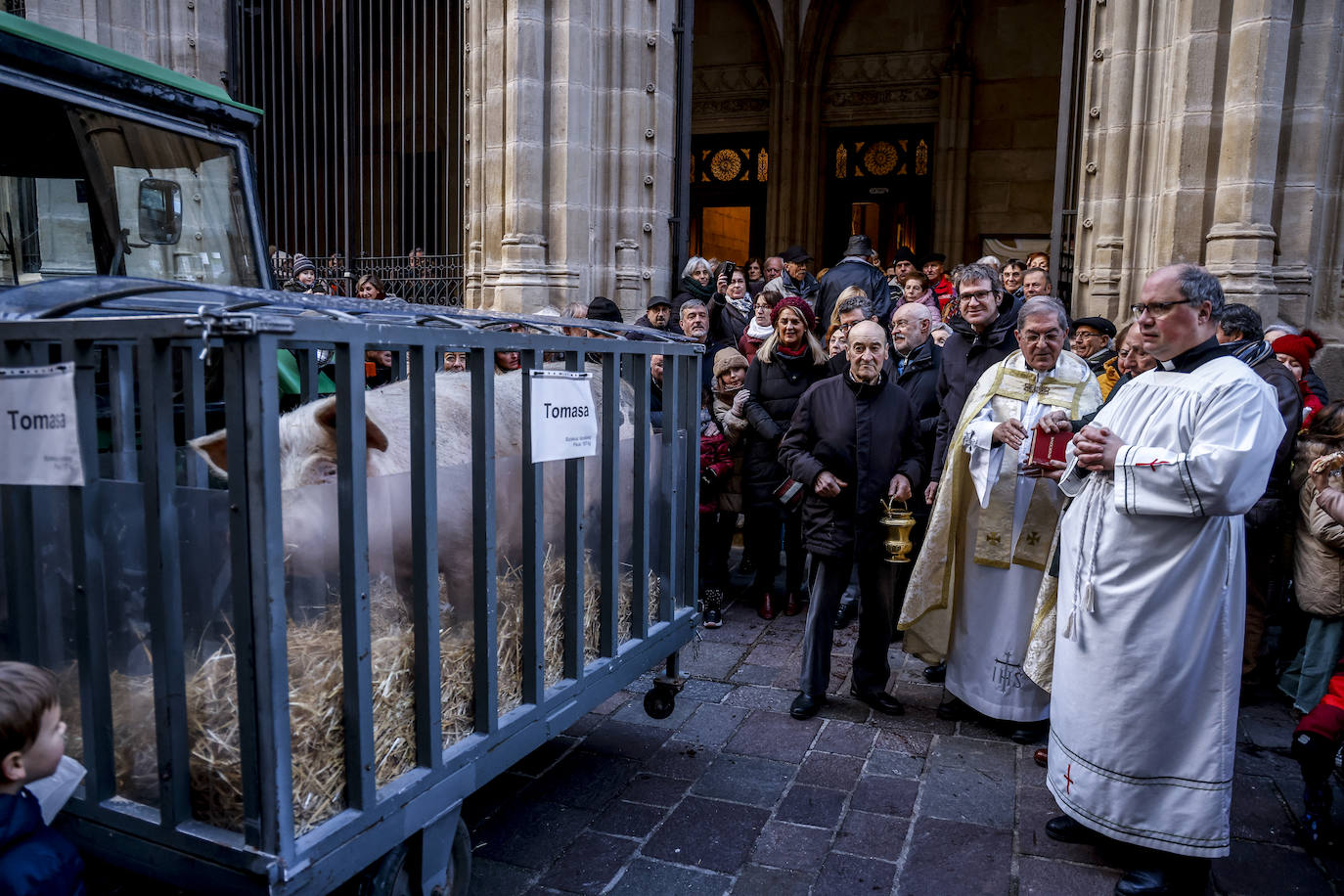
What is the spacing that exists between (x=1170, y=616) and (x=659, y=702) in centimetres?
215

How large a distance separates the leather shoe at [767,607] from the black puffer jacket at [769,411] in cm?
59

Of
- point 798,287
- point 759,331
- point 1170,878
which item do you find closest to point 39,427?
point 1170,878

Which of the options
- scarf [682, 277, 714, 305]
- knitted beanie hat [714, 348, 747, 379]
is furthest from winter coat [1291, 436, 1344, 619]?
scarf [682, 277, 714, 305]

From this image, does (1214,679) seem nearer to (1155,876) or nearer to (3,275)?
(1155,876)

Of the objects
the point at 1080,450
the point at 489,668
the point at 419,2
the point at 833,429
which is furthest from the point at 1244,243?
the point at 419,2

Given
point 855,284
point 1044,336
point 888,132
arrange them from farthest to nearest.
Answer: point 888,132 < point 855,284 < point 1044,336

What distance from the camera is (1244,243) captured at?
283 inches

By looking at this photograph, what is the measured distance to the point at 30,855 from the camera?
1.92 metres

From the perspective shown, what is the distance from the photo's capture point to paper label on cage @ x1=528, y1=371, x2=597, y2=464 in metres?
2.96

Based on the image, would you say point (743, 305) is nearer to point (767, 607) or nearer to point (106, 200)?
point (767, 607)

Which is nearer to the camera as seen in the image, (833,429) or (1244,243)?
(833,429)

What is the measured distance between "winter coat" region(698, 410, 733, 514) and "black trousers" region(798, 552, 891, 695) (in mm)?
1685

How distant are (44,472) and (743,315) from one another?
6191 mm

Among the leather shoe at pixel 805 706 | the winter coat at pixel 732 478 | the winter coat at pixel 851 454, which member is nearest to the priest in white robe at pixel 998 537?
the winter coat at pixel 851 454
